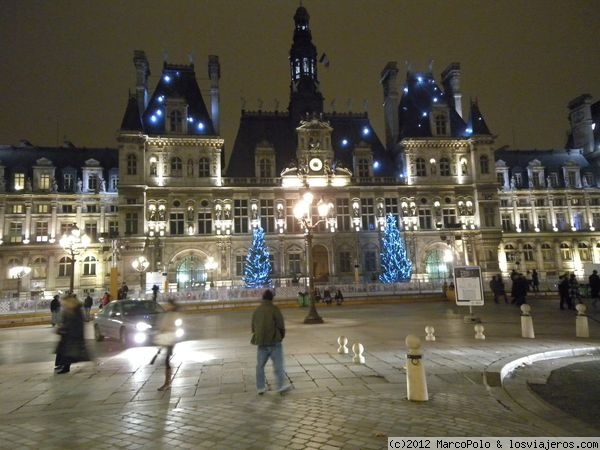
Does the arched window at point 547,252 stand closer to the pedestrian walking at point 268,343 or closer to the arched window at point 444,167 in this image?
the arched window at point 444,167

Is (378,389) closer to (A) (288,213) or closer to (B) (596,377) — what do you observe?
(B) (596,377)

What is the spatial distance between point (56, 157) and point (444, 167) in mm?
39161

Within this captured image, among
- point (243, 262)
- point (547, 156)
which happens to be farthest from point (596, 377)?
point (547, 156)

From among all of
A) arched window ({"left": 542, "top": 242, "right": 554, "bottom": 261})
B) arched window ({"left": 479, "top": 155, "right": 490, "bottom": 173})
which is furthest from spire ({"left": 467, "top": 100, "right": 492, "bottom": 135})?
arched window ({"left": 542, "top": 242, "right": 554, "bottom": 261})

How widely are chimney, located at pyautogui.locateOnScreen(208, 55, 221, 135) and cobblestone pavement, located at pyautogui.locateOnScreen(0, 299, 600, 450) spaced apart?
32656 millimetres

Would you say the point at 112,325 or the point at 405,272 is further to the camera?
the point at 405,272

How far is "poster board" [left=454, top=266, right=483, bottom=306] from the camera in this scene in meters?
15.7

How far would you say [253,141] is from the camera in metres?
45.3

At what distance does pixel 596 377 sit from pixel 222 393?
23.9 feet

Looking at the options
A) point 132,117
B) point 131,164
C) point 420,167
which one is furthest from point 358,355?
point 420,167

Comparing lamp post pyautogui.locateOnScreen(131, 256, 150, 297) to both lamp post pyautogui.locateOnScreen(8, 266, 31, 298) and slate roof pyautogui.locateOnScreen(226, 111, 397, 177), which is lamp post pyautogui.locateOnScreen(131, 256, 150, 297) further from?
slate roof pyautogui.locateOnScreen(226, 111, 397, 177)

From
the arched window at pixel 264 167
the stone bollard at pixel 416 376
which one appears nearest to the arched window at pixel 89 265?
the arched window at pixel 264 167

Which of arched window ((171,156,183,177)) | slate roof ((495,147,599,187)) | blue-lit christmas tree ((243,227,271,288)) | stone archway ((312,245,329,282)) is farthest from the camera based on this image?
slate roof ((495,147,599,187))

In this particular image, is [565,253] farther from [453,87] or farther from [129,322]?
[129,322]
